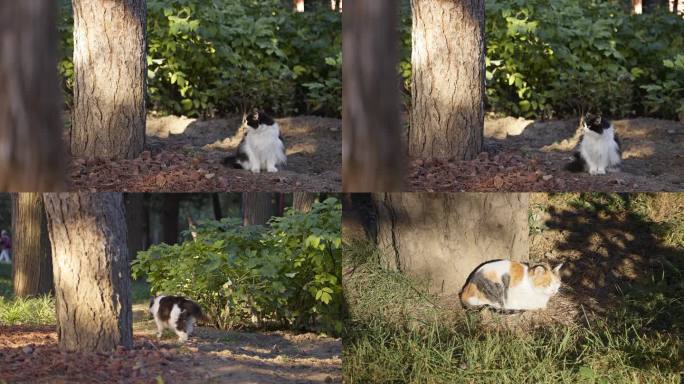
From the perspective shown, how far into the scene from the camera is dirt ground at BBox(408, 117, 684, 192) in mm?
9508

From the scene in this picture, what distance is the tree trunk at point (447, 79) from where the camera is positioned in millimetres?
9703

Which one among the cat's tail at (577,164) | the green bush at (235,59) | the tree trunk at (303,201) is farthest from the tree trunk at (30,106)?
the cat's tail at (577,164)

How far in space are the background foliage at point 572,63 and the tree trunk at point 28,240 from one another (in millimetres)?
4190

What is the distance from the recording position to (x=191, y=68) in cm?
1155

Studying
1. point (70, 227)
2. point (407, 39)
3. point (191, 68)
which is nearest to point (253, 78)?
point (191, 68)

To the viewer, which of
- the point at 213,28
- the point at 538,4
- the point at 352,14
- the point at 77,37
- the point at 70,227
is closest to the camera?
the point at 70,227

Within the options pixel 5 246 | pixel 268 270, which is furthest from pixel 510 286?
pixel 5 246

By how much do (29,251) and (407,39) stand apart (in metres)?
4.73

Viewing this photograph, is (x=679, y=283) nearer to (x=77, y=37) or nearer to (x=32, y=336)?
(x=32, y=336)

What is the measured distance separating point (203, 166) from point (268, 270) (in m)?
2.52

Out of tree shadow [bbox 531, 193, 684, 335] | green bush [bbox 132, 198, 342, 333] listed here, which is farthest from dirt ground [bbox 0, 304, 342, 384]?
tree shadow [bbox 531, 193, 684, 335]

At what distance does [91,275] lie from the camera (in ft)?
23.7

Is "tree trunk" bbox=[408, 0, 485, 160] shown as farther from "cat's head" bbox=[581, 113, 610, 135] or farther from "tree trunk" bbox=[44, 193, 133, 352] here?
"tree trunk" bbox=[44, 193, 133, 352]

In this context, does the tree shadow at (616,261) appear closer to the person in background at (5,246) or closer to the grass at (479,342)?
the grass at (479,342)
